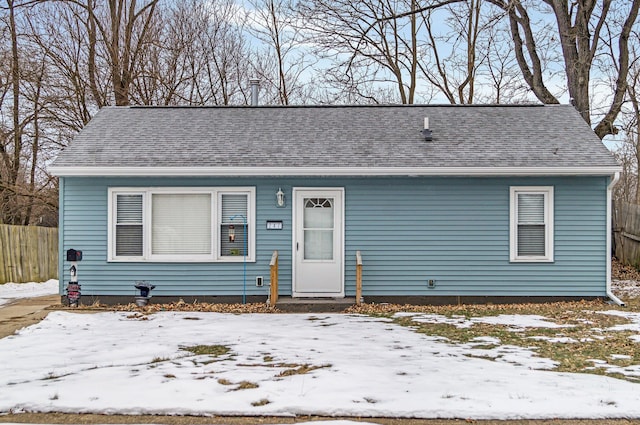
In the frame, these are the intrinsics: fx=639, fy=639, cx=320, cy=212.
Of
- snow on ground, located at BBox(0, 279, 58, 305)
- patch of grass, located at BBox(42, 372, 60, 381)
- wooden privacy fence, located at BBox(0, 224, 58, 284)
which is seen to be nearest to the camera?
patch of grass, located at BBox(42, 372, 60, 381)

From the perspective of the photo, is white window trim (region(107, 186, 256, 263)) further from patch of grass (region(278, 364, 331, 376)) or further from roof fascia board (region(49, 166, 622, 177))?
patch of grass (region(278, 364, 331, 376))

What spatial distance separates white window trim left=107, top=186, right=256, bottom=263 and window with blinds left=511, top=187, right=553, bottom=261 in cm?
470

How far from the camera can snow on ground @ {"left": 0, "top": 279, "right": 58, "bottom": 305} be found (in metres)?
14.1

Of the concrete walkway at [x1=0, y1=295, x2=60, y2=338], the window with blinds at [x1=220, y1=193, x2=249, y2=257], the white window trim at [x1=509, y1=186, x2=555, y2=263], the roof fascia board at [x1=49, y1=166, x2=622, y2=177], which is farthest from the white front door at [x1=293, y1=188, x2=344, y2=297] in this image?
the concrete walkway at [x1=0, y1=295, x2=60, y2=338]

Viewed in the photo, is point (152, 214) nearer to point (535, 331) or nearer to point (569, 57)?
point (535, 331)

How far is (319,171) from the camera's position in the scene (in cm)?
1129

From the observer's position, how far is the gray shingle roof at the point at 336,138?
449 inches

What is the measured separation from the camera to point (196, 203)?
38.0ft

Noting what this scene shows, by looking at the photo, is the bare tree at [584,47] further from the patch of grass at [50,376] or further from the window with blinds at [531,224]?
the patch of grass at [50,376]

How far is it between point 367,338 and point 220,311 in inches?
140

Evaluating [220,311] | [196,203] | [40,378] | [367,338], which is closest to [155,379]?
[40,378]

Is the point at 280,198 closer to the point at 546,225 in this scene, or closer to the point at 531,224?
the point at 531,224

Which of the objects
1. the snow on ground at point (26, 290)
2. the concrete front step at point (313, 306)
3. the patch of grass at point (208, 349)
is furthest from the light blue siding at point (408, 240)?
the patch of grass at point (208, 349)

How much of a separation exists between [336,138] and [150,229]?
12.8 ft
